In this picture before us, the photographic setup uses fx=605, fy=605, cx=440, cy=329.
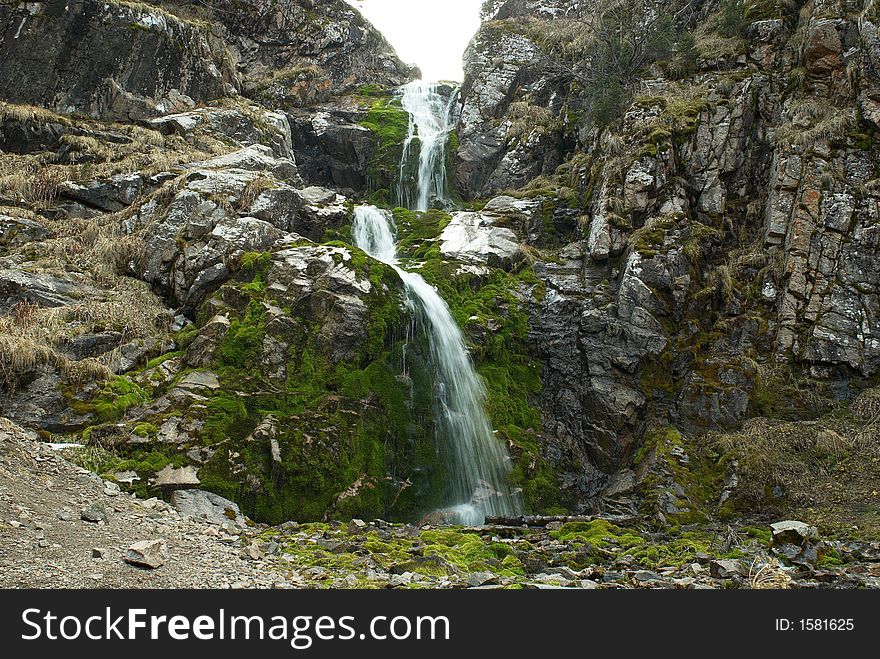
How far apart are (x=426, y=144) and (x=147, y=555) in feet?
79.8

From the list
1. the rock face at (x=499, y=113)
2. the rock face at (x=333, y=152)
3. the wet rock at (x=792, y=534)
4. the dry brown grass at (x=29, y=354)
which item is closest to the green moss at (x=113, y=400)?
the dry brown grass at (x=29, y=354)

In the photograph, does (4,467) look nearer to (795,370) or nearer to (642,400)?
(642,400)

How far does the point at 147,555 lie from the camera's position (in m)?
6.13

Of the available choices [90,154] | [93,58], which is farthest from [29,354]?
[93,58]

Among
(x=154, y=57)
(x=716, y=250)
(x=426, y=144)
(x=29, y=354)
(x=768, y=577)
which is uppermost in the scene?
(x=154, y=57)

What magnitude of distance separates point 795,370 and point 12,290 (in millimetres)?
17957

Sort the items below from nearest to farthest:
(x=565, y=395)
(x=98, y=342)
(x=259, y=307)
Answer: (x=98, y=342) → (x=259, y=307) → (x=565, y=395)

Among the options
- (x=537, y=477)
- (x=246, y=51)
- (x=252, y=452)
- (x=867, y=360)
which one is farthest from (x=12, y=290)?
Result: (x=246, y=51)

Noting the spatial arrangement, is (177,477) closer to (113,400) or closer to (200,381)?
(113,400)

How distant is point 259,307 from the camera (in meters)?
13.5

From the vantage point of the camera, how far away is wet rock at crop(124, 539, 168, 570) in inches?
237

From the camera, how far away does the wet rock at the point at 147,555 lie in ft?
19.7

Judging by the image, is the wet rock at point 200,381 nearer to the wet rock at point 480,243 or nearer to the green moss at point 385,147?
the wet rock at point 480,243

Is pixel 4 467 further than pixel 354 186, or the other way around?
pixel 354 186
